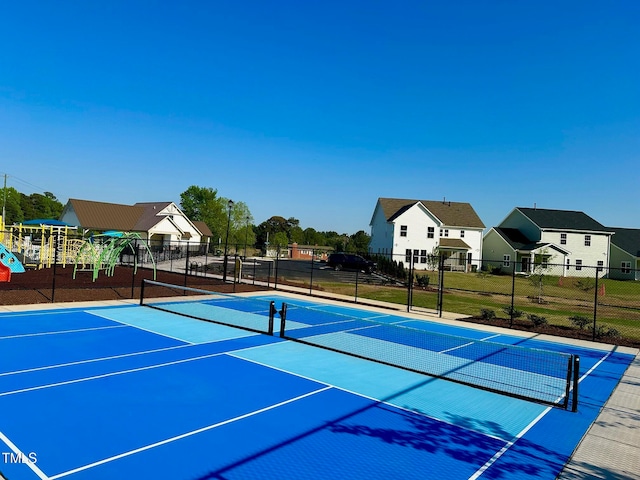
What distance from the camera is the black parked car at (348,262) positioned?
4359 cm

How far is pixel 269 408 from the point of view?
7.74m

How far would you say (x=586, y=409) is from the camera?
8648mm

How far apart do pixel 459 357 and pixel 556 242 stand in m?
49.7

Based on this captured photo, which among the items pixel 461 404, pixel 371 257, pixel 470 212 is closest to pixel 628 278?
pixel 470 212

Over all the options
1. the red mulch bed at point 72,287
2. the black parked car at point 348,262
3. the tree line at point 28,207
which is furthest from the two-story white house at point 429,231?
the tree line at point 28,207

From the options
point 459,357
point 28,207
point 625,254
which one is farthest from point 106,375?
point 28,207

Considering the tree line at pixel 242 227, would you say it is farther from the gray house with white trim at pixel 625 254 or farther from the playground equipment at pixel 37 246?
the gray house with white trim at pixel 625 254

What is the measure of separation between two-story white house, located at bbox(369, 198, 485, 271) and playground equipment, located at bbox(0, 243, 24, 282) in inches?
1423

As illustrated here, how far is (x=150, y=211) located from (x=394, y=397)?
58.7 m

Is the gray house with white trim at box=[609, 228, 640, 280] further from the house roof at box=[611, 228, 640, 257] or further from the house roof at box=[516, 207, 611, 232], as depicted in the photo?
the house roof at box=[516, 207, 611, 232]

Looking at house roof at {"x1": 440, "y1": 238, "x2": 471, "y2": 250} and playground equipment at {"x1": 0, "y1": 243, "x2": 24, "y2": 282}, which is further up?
house roof at {"x1": 440, "y1": 238, "x2": 471, "y2": 250}

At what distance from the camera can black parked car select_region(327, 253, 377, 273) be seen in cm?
4359

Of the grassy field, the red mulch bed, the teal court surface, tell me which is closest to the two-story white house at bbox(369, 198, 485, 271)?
the grassy field

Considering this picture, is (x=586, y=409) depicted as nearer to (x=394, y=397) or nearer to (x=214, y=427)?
(x=394, y=397)
